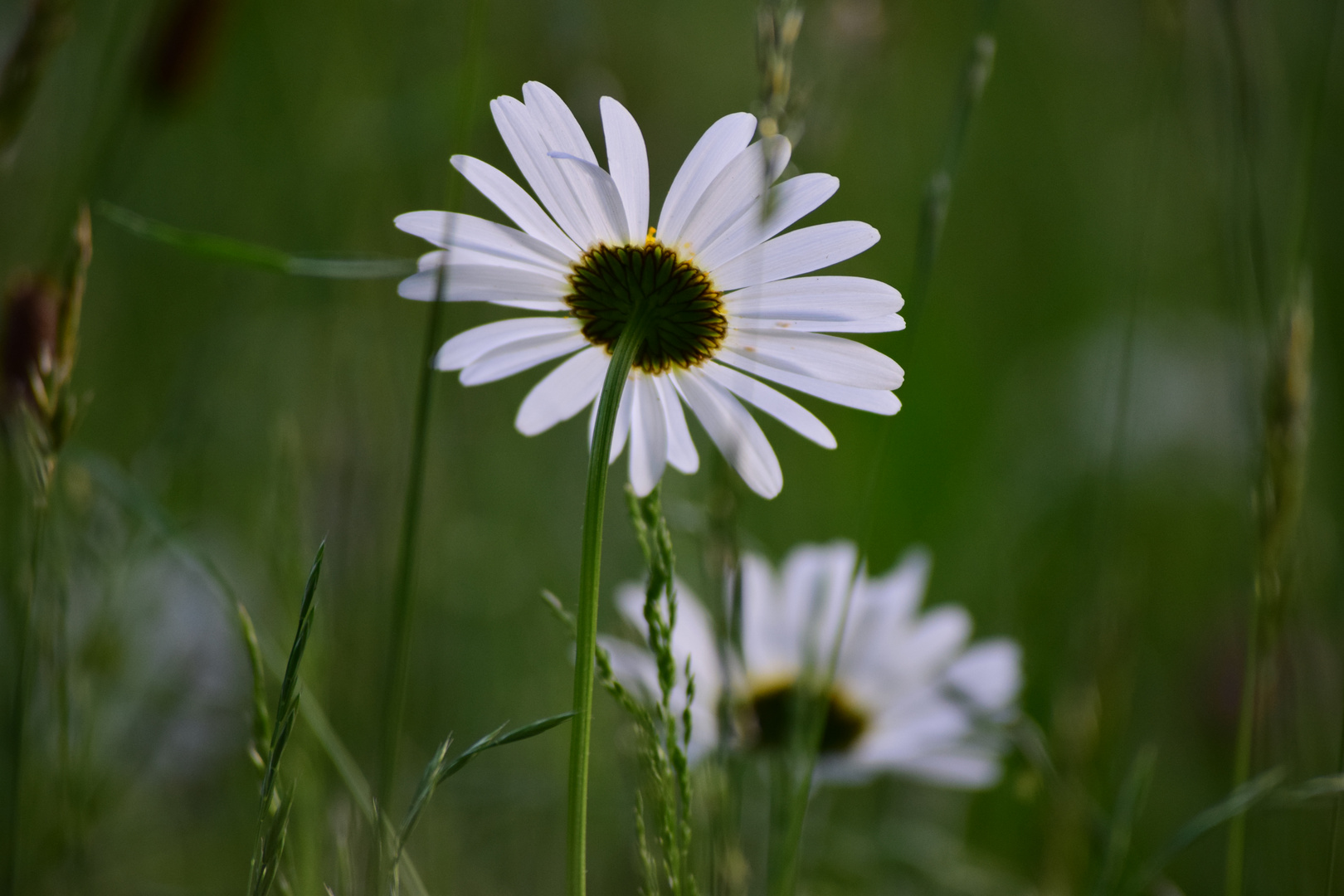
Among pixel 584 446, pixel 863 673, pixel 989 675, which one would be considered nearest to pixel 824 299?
pixel 989 675

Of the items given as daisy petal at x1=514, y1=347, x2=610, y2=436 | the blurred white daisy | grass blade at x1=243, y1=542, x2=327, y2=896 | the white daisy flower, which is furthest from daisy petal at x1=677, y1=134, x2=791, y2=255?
the blurred white daisy

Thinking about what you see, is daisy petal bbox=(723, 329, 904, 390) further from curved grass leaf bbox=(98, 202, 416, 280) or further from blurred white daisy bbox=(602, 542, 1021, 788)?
blurred white daisy bbox=(602, 542, 1021, 788)

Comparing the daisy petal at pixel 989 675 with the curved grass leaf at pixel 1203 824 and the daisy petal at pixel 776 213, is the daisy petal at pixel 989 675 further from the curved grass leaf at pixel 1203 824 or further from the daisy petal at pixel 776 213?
the daisy petal at pixel 776 213

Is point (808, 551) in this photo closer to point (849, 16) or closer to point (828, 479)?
point (849, 16)

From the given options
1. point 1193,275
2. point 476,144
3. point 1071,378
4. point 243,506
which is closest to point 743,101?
point 476,144

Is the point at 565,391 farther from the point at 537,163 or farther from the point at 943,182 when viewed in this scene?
the point at 943,182

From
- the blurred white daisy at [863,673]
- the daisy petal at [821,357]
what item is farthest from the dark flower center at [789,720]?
the daisy petal at [821,357]

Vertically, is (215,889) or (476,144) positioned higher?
(476,144)
